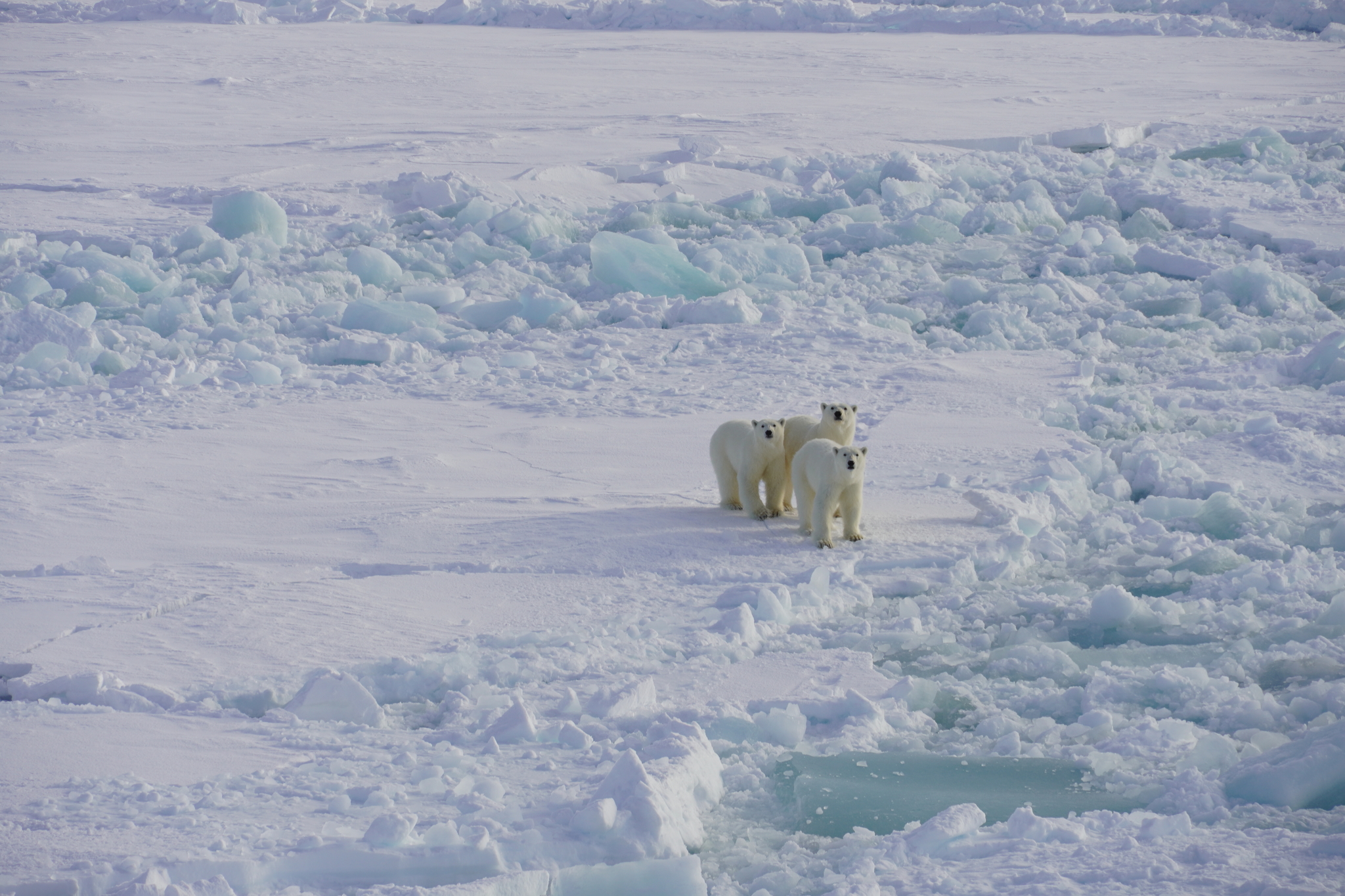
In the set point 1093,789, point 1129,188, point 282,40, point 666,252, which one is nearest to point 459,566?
point 1093,789

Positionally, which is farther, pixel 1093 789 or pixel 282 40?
pixel 282 40

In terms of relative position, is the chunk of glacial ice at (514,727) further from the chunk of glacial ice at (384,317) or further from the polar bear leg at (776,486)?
the chunk of glacial ice at (384,317)

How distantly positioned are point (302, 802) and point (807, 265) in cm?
565

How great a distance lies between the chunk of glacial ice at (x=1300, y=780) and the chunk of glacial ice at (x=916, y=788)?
0.72 ft

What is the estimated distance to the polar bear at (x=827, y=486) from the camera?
376 centimetres

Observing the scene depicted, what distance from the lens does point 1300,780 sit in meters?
2.53

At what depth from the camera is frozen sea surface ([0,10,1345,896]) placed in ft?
8.02

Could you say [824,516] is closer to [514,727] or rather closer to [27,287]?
[514,727]

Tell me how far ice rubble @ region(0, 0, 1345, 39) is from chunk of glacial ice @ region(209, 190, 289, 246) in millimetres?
17750

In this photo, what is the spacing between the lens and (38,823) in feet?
7.72

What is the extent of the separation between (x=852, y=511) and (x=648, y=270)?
3.71 m

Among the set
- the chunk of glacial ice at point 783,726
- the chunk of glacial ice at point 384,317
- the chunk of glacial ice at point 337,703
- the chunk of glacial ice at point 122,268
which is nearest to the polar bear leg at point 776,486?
the chunk of glacial ice at point 783,726

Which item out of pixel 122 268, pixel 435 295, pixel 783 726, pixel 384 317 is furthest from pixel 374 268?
pixel 783 726

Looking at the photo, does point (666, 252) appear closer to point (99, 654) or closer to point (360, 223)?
point (360, 223)
